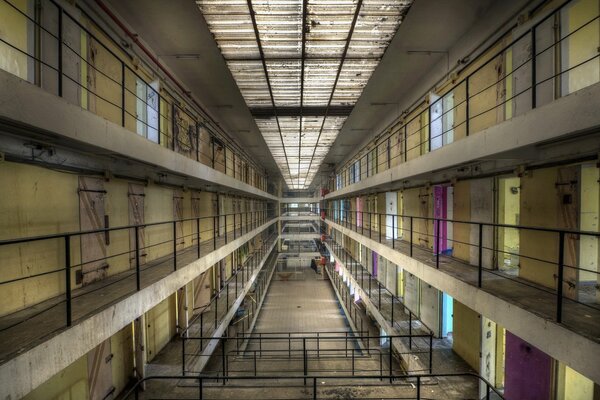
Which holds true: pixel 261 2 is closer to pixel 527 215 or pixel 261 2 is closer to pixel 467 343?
pixel 527 215

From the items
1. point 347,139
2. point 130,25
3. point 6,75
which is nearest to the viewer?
point 6,75

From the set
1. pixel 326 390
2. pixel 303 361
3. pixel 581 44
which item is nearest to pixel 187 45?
pixel 581 44

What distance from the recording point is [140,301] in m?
3.18

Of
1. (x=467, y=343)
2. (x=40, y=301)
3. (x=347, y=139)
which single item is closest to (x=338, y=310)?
(x=347, y=139)

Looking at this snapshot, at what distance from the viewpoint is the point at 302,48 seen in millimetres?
4504

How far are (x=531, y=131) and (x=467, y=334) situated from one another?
3872mm

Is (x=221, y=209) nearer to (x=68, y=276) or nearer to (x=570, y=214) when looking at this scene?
(x=68, y=276)

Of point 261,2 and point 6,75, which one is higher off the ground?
point 261,2

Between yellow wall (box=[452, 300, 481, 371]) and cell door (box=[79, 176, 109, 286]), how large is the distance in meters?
5.73

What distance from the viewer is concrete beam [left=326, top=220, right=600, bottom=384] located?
6.39 ft

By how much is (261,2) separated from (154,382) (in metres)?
5.86

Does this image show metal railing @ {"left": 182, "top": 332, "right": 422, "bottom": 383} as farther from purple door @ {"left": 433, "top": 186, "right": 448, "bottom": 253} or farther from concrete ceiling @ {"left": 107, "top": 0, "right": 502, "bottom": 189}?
concrete ceiling @ {"left": 107, "top": 0, "right": 502, "bottom": 189}

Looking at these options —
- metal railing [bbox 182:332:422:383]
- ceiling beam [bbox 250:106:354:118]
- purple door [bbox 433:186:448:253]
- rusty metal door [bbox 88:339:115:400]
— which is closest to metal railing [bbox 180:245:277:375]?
metal railing [bbox 182:332:422:383]

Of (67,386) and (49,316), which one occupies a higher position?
(49,316)
